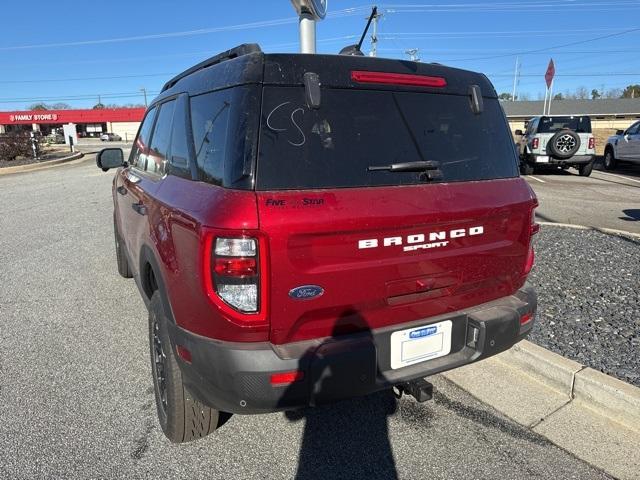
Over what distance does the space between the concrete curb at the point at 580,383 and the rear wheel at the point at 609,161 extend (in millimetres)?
16261

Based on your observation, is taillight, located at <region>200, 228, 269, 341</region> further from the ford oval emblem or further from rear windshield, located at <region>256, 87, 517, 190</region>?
rear windshield, located at <region>256, 87, 517, 190</region>

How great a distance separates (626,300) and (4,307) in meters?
5.82

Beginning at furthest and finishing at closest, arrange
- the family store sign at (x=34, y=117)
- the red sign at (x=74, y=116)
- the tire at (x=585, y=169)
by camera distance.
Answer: the family store sign at (x=34, y=117) < the red sign at (x=74, y=116) < the tire at (x=585, y=169)

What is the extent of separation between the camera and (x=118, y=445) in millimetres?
2611

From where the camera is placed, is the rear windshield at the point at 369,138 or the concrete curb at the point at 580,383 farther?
the concrete curb at the point at 580,383

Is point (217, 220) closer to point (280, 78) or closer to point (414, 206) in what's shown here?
point (280, 78)


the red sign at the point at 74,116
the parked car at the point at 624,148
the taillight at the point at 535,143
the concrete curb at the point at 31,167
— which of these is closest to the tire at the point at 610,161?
the parked car at the point at 624,148

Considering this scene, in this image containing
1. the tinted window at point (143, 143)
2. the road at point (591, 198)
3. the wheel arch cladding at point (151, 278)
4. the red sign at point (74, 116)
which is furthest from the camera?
the red sign at point (74, 116)

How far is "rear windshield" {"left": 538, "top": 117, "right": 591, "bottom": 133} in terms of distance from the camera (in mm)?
14875

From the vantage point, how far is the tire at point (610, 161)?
54.4ft

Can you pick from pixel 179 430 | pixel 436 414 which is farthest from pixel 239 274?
pixel 436 414

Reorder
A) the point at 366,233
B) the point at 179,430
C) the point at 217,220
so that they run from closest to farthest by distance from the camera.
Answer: the point at 217,220
the point at 366,233
the point at 179,430

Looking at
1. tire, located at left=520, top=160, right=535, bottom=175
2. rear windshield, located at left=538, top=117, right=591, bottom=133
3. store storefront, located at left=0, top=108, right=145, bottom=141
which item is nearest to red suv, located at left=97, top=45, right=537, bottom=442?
tire, located at left=520, top=160, right=535, bottom=175

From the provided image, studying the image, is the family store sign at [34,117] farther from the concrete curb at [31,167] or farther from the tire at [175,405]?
the tire at [175,405]
